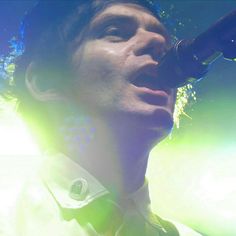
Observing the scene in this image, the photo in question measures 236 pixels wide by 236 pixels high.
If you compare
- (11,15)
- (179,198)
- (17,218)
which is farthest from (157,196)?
(17,218)

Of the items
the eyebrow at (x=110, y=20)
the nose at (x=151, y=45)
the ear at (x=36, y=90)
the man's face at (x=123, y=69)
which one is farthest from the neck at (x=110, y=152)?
the eyebrow at (x=110, y=20)

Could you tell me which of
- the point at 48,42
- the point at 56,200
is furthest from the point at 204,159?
the point at 56,200

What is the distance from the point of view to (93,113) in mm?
2576

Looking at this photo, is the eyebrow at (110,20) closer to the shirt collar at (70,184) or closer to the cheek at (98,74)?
the cheek at (98,74)

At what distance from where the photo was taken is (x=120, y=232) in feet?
7.18

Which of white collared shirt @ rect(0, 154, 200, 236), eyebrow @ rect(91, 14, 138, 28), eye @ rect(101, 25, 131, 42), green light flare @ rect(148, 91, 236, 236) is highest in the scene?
eyebrow @ rect(91, 14, 138, 28)

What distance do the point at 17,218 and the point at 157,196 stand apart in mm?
7409

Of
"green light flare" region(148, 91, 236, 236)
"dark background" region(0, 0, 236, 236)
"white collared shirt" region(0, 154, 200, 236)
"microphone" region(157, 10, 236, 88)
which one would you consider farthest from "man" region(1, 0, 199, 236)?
"green light flare" region(148, 91, 236, 236)

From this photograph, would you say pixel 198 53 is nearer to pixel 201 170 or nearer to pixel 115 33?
pixel 115 33

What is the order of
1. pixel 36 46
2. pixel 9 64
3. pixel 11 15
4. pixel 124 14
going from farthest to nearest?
1. pixel 11 15
2. pixel 9 64
3. pixel 36 46
4. pixel 124 14

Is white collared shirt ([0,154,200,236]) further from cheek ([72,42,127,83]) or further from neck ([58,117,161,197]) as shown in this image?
cheek ([72,42,127,83])

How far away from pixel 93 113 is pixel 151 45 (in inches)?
24.6

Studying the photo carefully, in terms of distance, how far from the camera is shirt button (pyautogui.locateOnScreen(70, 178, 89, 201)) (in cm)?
218

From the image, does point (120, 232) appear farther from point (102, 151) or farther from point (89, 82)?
point (89, 82)
